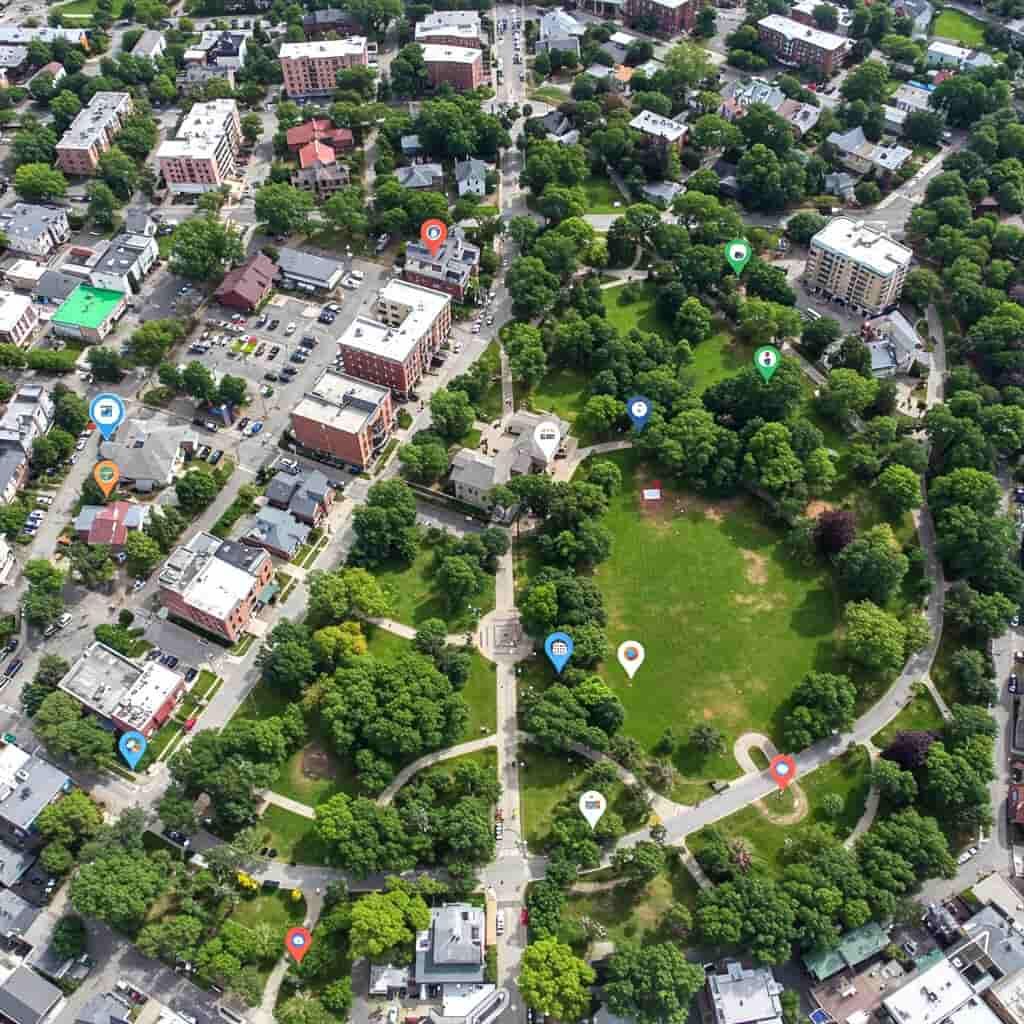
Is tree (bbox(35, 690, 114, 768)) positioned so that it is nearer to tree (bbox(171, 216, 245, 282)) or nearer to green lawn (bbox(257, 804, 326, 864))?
green lawn (bbox(257, 804, 326, 864))

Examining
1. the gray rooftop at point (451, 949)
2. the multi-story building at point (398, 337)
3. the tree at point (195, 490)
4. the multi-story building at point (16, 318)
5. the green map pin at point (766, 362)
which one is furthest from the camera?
the multi-story building at point (16, 318)

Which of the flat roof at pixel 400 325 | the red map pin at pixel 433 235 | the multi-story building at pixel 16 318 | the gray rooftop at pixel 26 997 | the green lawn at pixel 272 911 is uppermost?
the red map pin at pixel 433 235

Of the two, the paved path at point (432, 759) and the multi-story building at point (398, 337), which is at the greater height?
the multi-story building at point (398, 337)

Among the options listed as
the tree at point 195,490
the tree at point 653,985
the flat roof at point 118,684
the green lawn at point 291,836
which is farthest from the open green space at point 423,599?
the tree at point 653,985

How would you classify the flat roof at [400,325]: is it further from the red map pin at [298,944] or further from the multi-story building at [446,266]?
the red map pin at [298,944]

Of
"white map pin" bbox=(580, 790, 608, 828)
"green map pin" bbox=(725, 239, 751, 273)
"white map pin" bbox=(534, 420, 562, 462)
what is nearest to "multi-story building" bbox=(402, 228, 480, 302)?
"white map pin" bbox=(534, 420, 562, 462)

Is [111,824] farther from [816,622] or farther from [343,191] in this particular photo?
[343,191]

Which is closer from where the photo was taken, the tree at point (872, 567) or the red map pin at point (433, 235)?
the tree at point (872, 567)

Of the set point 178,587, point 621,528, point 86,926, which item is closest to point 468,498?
point 621,528
